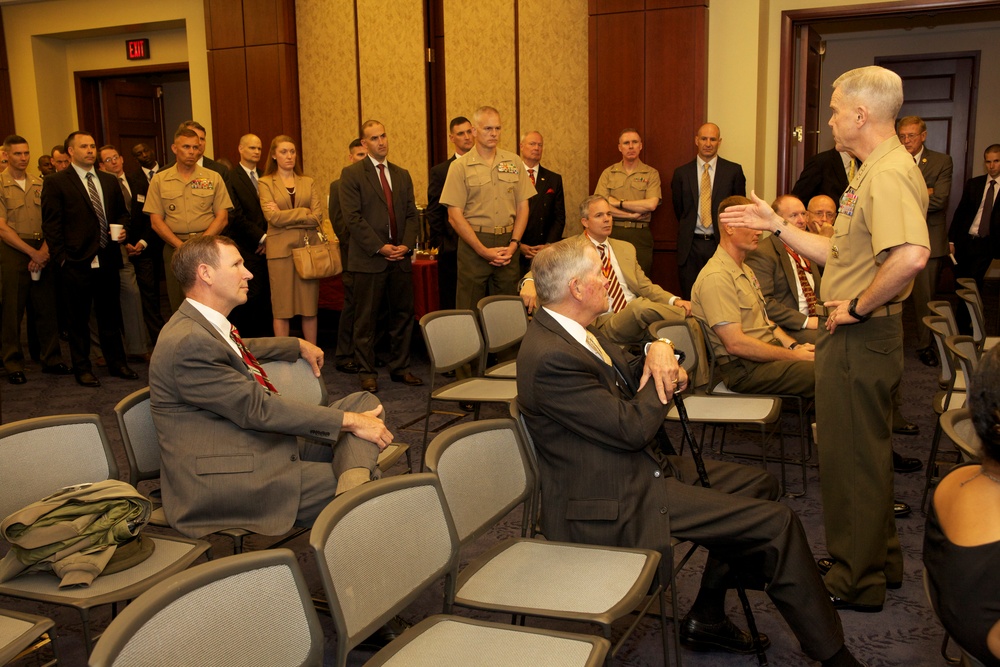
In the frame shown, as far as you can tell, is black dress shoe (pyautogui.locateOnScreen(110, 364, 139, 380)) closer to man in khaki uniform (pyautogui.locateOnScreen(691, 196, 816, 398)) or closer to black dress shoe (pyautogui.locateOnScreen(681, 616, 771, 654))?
man in khaki uniform (pyautogui.locateOnScreen(691, 196, 816, 398))

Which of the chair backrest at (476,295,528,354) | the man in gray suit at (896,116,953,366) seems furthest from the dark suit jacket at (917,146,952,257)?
the chair backrest at (476,295,528,354)

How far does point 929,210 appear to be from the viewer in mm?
6941

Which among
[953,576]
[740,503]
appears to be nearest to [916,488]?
[740,503]

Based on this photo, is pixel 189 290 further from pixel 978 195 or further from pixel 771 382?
pixel 978 195

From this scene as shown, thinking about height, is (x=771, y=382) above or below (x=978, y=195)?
below

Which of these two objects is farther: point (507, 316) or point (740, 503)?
point (507, 316)

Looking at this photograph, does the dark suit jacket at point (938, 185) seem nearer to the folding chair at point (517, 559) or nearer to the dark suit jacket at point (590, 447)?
the dark suit jacket at point (590, 447)

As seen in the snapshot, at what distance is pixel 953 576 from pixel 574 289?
1.30 meters

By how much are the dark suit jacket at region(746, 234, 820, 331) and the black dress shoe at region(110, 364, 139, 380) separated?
176 inches

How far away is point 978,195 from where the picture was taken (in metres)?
7.96

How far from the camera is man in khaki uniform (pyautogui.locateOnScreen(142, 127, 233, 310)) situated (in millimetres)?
6465

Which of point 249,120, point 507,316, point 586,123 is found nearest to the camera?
point 507,316

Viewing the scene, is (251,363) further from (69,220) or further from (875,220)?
(69,220)

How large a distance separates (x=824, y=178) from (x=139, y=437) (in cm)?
571
